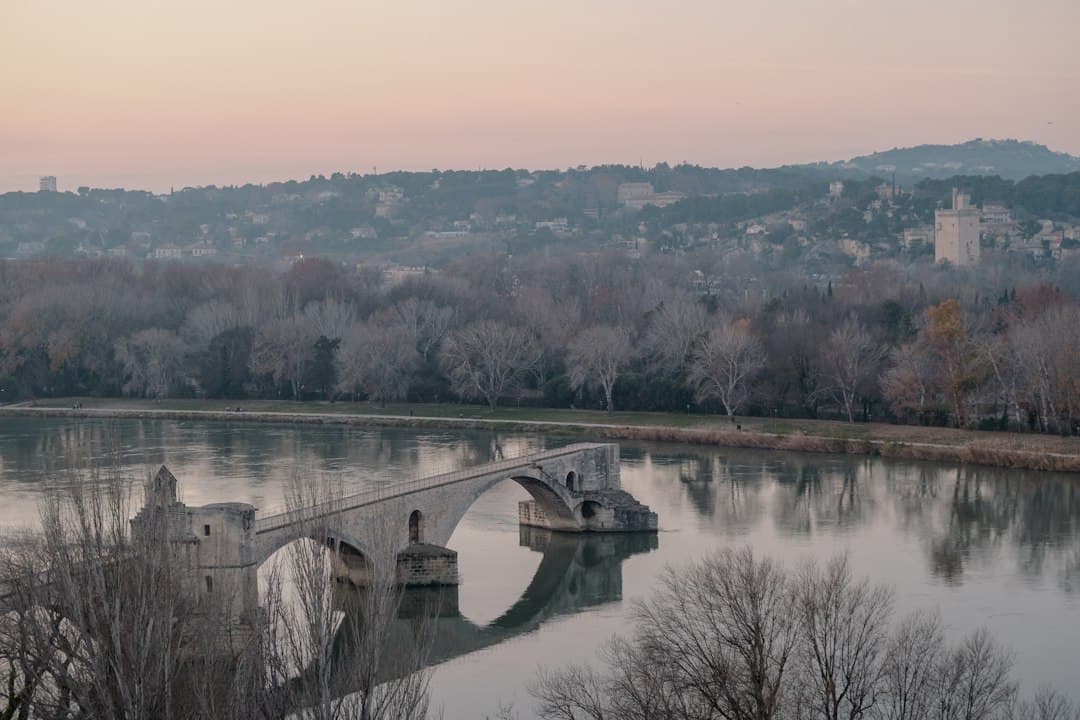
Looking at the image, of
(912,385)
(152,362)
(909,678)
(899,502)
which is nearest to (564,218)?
(152,362)

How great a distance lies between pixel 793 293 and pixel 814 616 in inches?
2017

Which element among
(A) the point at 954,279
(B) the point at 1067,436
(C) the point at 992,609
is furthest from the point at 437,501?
(A) the point at 954,279

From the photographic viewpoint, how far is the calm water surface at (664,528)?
2642 cm

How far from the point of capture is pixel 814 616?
827 inches

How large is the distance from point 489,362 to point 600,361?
3.83m

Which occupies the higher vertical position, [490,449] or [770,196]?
[770,196]

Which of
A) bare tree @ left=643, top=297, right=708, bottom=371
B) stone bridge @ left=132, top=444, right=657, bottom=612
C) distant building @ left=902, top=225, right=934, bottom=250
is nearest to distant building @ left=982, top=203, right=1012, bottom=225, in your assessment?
distant building @ left=902, top=225, right=934, bottom=250

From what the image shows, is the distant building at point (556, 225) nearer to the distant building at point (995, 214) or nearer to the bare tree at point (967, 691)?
the distant building at point (995, 214)

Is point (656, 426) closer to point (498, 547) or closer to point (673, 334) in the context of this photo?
point (673, 334)

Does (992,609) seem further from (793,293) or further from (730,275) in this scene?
(730,275)

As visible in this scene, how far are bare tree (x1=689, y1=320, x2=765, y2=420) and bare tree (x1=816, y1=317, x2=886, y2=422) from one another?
7.47ft

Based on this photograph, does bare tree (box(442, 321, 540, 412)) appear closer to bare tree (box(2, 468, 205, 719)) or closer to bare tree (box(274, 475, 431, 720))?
bare tree (box(274, 475, 431, 720))

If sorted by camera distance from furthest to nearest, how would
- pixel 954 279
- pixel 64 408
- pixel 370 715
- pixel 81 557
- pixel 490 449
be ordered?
pixel 954 279, pixel 64 408, pixel 490 449, pixel 81 557, pixel 370 715

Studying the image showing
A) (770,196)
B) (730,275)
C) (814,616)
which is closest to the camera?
(814,616)
